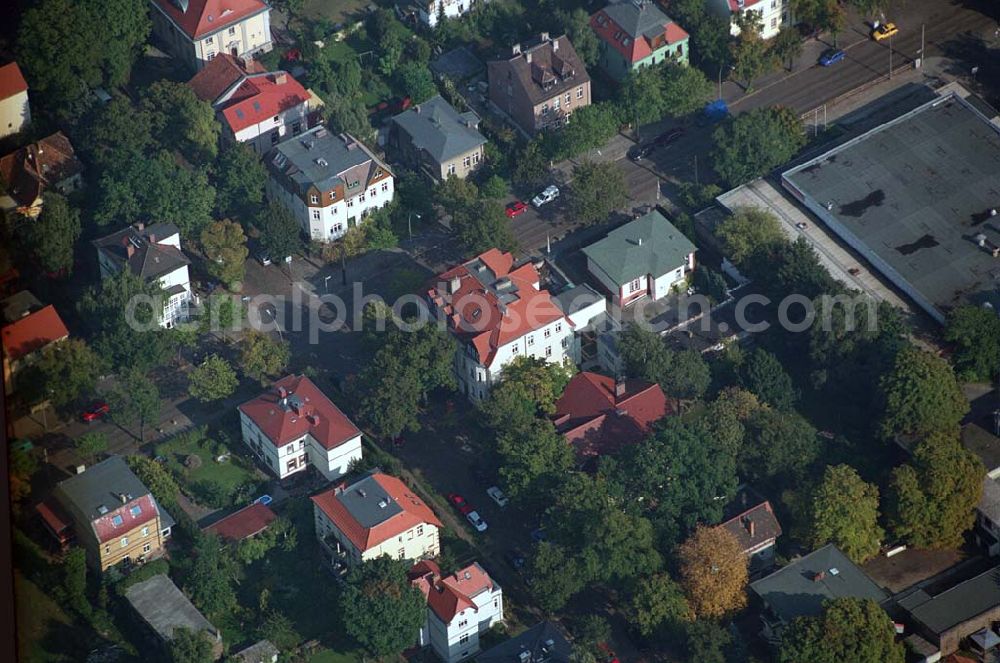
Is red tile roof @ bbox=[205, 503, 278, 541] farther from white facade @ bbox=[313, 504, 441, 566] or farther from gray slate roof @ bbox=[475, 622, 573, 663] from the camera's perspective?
gray slate roof @ bbox=[475, 622, 573, 663]

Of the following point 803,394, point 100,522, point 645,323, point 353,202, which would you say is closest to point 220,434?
point 100,522

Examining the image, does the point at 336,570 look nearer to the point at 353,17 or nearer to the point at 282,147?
the point at 282,147

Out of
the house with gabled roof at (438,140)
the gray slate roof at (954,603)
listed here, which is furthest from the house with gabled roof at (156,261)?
the gray slate roof at (954,603)

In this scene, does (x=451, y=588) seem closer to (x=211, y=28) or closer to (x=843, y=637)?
(x=843, y=637)

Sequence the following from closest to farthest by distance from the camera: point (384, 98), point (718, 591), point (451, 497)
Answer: point (718, 591) → point (451, 497) → point (384, 98)

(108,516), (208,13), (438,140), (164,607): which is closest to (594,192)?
(438,140)

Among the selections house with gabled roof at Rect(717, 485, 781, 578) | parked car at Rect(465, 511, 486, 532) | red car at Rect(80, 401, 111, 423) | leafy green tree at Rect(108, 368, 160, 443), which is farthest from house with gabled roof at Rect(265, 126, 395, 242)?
house with gabled roof at Rect(717, 485, 781, 578)
